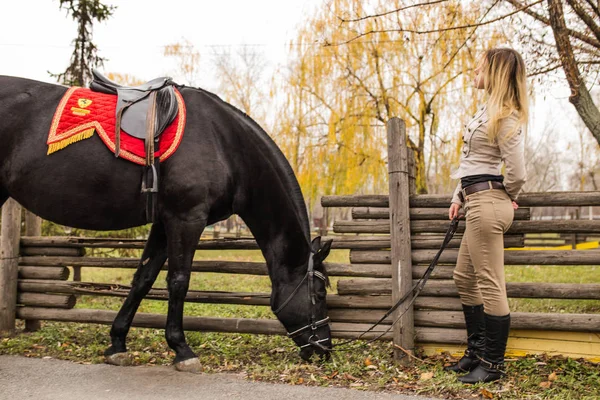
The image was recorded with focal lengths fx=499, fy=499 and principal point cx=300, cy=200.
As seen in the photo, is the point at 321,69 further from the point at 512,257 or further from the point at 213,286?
the point at 512,257

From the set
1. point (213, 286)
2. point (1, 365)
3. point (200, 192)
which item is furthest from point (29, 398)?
point (213, 286)

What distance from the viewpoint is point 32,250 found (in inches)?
223

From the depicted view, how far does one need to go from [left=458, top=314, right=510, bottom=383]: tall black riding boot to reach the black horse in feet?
3.92

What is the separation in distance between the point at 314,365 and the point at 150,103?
2585 millimetres

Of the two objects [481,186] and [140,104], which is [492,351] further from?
→ [140,104]

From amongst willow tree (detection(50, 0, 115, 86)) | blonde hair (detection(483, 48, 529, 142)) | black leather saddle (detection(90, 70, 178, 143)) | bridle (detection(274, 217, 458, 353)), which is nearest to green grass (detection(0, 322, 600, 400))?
bridle (detection(274, 217, 458, 353))

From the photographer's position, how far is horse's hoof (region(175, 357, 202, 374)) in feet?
13.1

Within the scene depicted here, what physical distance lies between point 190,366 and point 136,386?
0.48 m

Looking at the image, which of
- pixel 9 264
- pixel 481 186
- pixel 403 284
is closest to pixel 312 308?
pixel 403 284

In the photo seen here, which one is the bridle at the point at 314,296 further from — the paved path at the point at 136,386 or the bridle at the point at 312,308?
the paved path at the point at 136,386

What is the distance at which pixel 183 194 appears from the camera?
4004mm

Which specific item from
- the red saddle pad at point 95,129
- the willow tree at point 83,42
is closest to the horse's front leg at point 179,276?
the red saddle pad at point 95,129

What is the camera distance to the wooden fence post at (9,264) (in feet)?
17.6

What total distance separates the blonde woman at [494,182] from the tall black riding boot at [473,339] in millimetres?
117
